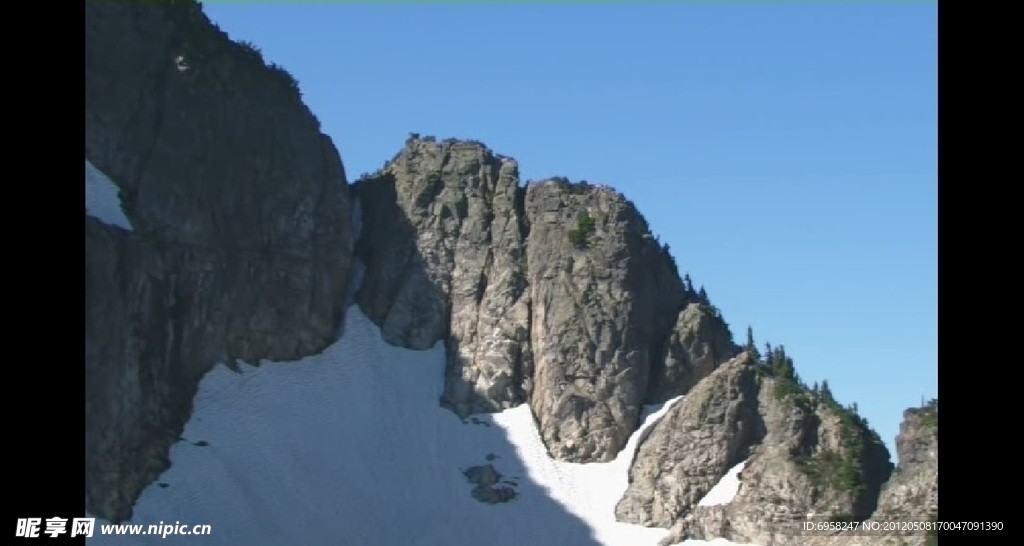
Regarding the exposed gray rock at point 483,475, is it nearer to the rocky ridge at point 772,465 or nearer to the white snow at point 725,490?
the rocky ridge at point 772,465

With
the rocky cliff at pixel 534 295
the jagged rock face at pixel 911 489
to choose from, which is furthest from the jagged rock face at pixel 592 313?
the jagged rock face at pixel 911 489

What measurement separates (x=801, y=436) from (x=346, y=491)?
95.8ft

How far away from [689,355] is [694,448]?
1043 centimetres

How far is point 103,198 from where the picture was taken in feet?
305

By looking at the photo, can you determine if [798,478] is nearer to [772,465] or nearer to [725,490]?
[772,465]

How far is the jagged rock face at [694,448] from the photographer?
91438 millimetres

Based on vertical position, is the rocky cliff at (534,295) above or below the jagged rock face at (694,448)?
above

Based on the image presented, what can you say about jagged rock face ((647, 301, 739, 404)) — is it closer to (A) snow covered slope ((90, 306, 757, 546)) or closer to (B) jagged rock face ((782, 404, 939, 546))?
(A) snow covered slope ((90, 306, 757, 546))

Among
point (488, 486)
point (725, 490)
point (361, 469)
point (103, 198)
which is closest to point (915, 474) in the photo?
point (725, 490)

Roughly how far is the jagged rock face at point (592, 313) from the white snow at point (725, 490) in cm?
961
